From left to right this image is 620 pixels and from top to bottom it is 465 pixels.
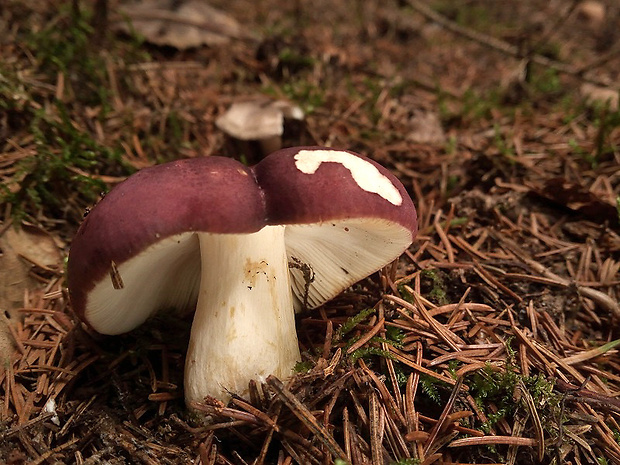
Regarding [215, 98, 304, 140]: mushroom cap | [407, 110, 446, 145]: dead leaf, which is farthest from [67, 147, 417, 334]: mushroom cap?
[407, 110, 446, 145]: dead leaf

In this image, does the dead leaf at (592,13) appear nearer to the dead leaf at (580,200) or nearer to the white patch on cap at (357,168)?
the dead leaf at (580,200)

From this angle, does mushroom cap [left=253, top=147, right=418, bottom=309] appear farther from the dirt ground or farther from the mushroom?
A: the dirt ground

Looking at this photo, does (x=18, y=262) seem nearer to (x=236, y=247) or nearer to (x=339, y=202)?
(x=236, y=247)

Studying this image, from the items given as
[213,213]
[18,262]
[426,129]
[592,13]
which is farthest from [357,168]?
[592,13]

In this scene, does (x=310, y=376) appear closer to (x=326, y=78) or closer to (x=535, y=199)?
(x=535, y=199)

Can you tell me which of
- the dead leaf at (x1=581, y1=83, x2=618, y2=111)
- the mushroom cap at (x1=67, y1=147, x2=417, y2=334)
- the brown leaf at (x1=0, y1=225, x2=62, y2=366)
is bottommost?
the brown leaf at (x1=0, y1=225, x2=62, y2=366)

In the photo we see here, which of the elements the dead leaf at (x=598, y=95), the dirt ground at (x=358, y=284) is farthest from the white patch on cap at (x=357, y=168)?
the dead leaf at (x=598, y=95)

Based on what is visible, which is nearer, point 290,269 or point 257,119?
point 290,269

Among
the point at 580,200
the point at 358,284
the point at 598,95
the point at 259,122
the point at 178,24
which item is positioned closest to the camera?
the point at 358,284
